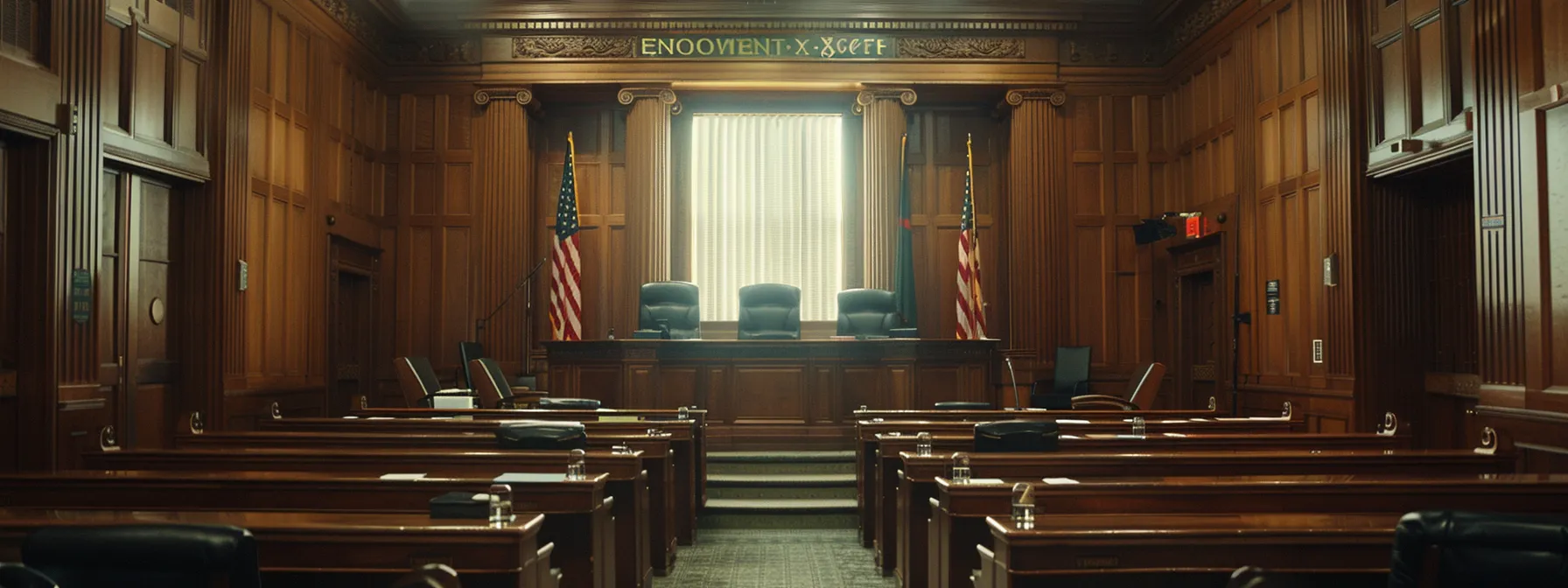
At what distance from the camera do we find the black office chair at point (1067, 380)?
1045cm

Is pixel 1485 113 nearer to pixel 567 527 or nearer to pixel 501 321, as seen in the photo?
pixel 567 527

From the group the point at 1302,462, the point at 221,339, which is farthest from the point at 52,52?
the point at 1302,462

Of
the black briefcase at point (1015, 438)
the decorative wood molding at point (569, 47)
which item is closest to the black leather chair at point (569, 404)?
the black briefcase at point (1015, 438)

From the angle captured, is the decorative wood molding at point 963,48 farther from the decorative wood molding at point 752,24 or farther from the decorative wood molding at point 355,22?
the decorative wood molding at point 355,22

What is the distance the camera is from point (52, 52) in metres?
6.22

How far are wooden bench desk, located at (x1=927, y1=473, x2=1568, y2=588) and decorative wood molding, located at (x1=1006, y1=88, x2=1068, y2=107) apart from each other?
7974 mm

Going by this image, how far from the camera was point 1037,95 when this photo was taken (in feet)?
37.5

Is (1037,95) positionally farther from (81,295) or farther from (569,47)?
(81,295)

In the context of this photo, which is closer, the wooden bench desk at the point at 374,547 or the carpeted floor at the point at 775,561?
the wooden bench desk at the point at 374,547

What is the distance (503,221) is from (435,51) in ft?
5.99

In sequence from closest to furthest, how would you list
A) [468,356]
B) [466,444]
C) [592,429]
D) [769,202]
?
1. [466,444]
2. [592,429]
3. [468,356]
4. [769,202]

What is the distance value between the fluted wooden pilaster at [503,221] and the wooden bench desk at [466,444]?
17.4 ft

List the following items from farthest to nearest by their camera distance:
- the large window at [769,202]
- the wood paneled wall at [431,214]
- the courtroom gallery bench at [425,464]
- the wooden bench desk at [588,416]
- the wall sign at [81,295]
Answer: the large window at [769,202], the wood paneled wall at [431,214], the wooden bench desk at [588,416], the wall sign at [81,295], the courtroom gallery bench at [425,464]

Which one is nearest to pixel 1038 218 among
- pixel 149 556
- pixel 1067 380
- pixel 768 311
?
pixel 1067 380
